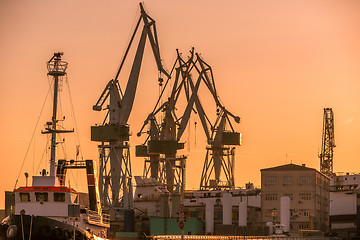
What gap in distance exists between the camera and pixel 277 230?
451 ft

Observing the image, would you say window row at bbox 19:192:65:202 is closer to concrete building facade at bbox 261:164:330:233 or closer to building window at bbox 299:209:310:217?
concrete building facade at bbox 261:164:330:233

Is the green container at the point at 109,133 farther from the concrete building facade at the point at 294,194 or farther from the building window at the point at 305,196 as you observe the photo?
the building window at the point at 305,196

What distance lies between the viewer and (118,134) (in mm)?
162625

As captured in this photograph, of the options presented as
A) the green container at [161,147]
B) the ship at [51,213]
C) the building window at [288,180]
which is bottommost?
the ship at [51,213]

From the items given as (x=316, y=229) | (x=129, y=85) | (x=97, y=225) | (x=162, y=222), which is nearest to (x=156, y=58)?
(x=129, y=85)

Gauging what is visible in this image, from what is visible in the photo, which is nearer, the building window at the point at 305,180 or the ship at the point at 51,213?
the ship at the point at 51,213

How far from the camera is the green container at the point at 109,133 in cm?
16238

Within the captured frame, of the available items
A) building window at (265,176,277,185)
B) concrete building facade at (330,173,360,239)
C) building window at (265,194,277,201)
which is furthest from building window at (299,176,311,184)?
concrete building facade at (330,173,360,239)

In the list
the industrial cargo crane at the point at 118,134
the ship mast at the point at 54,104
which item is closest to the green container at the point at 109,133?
the industrial cargo crane at the point at 118,134

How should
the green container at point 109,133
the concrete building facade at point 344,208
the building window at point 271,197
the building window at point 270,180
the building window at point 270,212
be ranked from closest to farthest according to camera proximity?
the building window at point 270,212 < the building window at point 271,197 < the building window at point 270,180 < the green container at point 109,133 < the concrete building facade at point 344,208

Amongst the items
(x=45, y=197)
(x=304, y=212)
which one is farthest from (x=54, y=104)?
(x=304, y=212)

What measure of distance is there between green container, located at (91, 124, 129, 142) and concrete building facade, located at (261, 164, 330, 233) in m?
23.4

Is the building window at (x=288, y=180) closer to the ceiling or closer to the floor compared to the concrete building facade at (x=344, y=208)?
closer to the ceiling

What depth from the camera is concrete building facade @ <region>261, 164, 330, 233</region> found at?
502 ft
